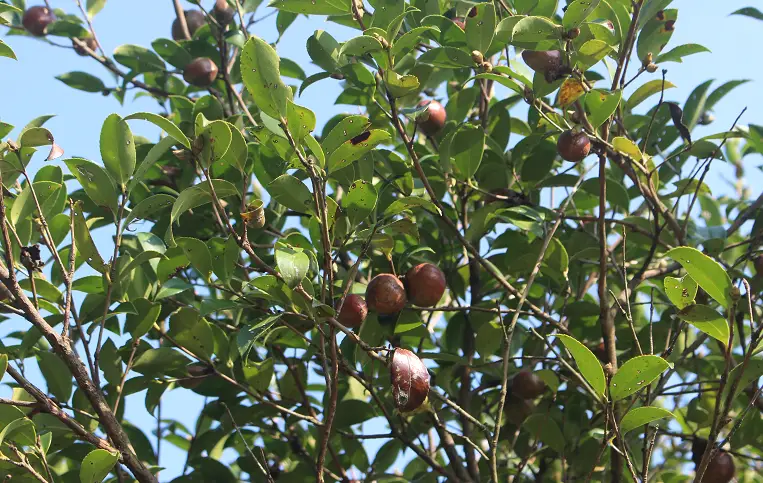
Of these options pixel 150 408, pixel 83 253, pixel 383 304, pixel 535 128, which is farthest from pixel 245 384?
pixel 535 128

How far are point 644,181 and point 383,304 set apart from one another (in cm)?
80

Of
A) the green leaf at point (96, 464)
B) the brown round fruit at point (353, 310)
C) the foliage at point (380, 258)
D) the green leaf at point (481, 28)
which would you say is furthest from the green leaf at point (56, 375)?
the green leaf at point (481, 28)

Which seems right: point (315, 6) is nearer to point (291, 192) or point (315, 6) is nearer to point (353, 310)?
point (291, 192)

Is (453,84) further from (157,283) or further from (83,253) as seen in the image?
(83,253)

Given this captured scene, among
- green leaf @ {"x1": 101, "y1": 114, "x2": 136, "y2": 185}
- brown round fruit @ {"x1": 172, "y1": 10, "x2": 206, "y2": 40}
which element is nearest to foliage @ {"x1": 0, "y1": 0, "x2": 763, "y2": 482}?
green leaf @ {"x1": 101, "y1": 114, "x2": 136, "y2": 185}

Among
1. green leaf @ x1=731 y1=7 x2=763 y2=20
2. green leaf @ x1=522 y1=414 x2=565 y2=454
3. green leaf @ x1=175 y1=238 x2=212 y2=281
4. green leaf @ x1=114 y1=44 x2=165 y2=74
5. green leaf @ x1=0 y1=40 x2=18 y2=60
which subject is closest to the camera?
green leaf @ x1=0 y1=40 x2=18 y2=60

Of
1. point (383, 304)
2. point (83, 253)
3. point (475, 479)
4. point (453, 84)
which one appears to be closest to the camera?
point (83, 253)

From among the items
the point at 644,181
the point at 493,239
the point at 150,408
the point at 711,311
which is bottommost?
the point at 150,408

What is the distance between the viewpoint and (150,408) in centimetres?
201

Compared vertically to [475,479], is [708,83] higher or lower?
higher

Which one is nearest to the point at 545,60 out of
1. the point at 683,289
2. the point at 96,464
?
the point at 683,289

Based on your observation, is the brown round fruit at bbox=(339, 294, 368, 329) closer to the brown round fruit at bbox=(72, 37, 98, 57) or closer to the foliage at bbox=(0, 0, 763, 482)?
the foliage at bbox=(0, 0, 763, 482)

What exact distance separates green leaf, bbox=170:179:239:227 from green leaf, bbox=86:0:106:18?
58.2 inches

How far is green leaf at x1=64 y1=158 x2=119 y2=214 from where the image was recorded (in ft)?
5.08
